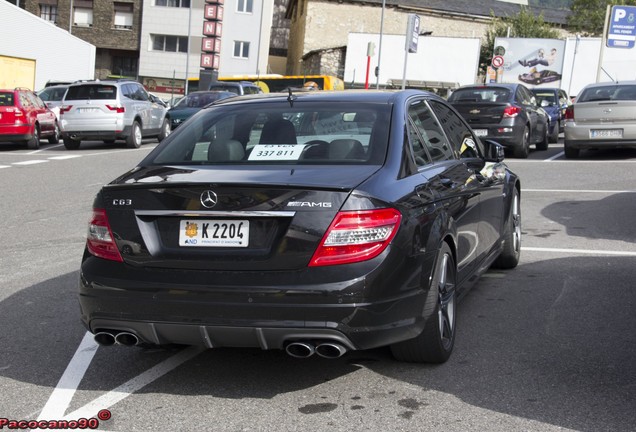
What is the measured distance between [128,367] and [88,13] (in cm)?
7285

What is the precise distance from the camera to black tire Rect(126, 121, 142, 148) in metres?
24.3

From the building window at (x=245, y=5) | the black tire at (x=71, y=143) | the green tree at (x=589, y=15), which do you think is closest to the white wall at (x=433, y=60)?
the building window at (x=245, y=5)

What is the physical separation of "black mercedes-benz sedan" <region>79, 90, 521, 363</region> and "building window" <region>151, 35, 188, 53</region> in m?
69.3

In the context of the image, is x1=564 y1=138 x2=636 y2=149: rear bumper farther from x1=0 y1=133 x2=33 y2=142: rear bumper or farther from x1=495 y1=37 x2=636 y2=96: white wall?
x1=495 y1=37 x2=636 y2=96: white wall

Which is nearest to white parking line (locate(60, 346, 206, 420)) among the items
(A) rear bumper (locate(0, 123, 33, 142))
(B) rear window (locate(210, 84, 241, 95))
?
(A) rear bumper (locate(0, 123, 33, 142))

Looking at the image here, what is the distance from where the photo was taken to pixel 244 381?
4.91 m

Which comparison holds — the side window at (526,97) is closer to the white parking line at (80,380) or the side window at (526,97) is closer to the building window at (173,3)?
the white parking line at (80,380)

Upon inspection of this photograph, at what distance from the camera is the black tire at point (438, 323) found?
16.0 ft

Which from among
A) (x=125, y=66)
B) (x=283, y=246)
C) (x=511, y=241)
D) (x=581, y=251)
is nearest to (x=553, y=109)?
(x=581, y=251)

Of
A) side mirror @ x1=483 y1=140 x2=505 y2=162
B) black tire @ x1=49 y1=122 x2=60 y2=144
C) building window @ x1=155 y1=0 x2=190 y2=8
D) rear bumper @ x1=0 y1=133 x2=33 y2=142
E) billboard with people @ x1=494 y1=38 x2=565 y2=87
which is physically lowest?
black tire @ x1=49 y1=122 x2=60 y2=144

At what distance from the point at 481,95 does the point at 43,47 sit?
29047 mm

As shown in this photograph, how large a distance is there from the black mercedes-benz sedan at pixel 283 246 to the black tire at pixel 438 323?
0.01m

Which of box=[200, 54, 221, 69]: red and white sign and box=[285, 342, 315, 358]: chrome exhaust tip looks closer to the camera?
box=[285, 342, 315, 358]: chrome exhaust tip

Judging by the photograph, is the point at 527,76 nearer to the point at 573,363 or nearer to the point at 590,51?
the point at 590,51
